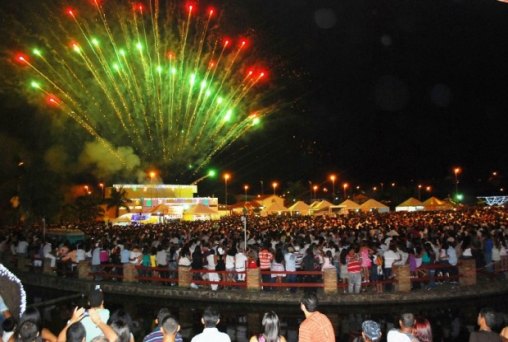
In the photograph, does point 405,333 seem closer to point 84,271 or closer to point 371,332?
point 371,332

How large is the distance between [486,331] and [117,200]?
54.1 metres

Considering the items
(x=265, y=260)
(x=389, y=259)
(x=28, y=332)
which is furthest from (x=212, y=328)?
(x=389, y=259)

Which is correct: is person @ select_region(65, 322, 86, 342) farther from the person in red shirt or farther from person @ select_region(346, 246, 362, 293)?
the person in red shirt

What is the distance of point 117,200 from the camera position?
55.5 metres

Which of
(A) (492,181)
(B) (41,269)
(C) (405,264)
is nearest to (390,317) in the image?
(C) (405,264)

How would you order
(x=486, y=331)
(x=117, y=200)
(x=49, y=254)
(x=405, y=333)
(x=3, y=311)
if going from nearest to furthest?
1. (x=405, y=333)
2. (x=486, y=331)
3. (x=3, y=311)
4. (x=49, y=254)
5. (x=117, y=200)

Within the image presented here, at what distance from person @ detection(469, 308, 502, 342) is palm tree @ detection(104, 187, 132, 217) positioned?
177ft

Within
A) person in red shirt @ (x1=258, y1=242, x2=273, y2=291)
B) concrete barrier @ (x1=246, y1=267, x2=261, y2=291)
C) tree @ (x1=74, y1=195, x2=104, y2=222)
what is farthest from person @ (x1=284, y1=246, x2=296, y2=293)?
tree @ (x1=74, y1=195, x2=104, y2=222)

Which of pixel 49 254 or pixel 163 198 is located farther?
pixel 163 198

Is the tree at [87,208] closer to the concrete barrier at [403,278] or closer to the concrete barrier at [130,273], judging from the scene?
the concrete barrier at [130,273]

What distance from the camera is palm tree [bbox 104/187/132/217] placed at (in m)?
55.7

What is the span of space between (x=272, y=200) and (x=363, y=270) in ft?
121

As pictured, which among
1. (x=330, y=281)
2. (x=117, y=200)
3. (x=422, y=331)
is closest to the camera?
(x=422, y=331)

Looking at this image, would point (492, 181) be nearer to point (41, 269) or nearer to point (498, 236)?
point (498, 236)
